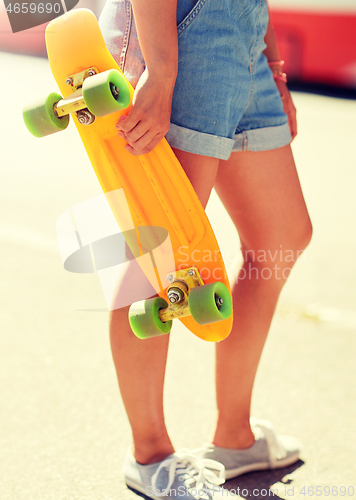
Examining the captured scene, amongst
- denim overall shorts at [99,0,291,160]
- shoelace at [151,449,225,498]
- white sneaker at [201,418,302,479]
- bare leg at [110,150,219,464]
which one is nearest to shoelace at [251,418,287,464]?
white sneaker at [201,418,302,479]

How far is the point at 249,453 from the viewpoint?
4.83ft

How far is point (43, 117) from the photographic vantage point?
1132mm

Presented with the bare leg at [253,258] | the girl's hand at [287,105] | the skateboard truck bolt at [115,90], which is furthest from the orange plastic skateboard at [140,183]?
the girl's hand at [287,105]

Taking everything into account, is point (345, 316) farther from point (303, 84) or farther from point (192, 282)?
point (303, 84)

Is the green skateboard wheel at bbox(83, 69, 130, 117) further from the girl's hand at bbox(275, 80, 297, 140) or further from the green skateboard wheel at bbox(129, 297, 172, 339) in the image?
the girl's hand at bbox(275, 80, 297, 140)

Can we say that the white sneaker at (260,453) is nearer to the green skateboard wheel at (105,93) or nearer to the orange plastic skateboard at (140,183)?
the orange plastic skateboard at (140,183)

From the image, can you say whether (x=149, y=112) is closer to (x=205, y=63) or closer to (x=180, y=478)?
(x=205, y=63)

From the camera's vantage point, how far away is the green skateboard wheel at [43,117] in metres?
1.13

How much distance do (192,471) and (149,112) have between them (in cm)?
89

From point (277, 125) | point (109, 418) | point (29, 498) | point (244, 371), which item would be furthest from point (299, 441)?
point (277, 125)

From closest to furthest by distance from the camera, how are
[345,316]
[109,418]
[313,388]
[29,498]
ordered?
[29,498], [109,418], [313,388], [345,316]

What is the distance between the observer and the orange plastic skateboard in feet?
3.64

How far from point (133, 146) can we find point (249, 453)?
0.91 metres

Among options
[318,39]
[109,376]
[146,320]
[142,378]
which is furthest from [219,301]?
[318,39]
